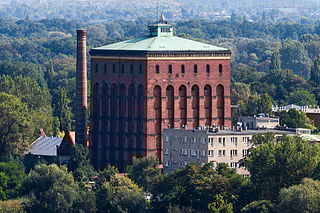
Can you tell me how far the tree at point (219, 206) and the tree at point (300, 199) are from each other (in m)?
4.15

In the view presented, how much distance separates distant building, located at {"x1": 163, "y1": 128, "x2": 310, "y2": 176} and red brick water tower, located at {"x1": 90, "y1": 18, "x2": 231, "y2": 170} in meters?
4.48

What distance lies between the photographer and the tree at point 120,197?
411 ft

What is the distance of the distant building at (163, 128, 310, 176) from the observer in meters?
134

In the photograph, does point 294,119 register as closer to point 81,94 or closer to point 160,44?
point 160,44

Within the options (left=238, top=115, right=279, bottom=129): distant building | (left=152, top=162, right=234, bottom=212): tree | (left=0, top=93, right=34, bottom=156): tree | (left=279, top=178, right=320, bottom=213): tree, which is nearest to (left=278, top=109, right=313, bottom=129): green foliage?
(left=238, top=115, right=279, bottom=129): distant building

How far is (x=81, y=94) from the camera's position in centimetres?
15362

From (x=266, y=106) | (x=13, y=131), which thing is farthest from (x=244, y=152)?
(x=266, y=106)

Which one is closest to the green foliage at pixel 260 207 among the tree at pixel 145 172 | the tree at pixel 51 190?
the tree at pixel 145 172

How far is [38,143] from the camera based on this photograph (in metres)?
162

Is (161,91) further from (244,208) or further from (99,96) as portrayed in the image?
(244,208)

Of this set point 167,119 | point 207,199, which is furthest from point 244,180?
point 167,119

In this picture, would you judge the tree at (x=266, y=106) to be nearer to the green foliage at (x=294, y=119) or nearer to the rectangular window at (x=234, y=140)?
the green foliage at (x=294, y=119)

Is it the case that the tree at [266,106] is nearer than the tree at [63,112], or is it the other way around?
the tree at [266,106]

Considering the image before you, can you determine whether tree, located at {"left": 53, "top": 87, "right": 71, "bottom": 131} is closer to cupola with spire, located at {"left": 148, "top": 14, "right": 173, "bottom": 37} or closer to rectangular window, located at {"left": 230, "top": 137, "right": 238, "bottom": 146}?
cupola with spire, located at {"left": 148, "top": 14, "right": 173, "bottom": 37}
